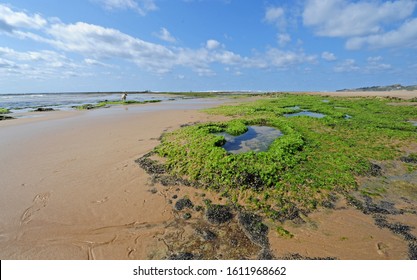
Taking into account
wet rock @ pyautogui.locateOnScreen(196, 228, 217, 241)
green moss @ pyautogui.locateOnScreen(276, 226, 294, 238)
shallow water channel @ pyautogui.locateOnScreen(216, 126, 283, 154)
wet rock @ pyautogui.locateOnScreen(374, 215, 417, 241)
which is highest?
shallow water channel @ pyautogui.locateOnScreen(216, 126, 283, 154)

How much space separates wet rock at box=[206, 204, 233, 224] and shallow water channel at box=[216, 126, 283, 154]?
3941 millimetres

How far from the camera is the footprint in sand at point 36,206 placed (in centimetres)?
548

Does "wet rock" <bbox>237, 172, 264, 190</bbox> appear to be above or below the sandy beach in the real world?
above

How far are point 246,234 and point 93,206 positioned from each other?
4224 millimetres

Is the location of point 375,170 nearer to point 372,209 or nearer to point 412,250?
point 372,209

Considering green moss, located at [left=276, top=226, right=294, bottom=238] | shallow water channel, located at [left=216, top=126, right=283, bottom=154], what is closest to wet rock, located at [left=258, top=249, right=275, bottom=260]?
green moss, located at [left=276, top=226, right=294, bottom=238]

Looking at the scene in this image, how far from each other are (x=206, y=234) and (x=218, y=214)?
75cm

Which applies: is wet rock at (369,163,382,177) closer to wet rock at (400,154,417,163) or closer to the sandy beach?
wet rock at (400,154,417,163)

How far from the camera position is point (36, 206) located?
19.7 feet

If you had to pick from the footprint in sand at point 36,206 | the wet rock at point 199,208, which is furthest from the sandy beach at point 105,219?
the wet rock at point 199,208

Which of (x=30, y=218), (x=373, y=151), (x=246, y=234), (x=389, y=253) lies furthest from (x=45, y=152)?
(x=373, y=151)

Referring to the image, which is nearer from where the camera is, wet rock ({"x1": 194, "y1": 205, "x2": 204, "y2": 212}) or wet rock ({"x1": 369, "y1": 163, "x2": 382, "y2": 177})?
wet rock ({"x1": 194, "y1": 205, "x2": 204, "y2": 212})

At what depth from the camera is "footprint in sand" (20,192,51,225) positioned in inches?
216
